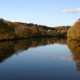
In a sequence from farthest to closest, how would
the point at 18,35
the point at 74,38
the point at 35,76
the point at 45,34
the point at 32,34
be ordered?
1. the point at 45,34
2. the point at 32,34
3. the point at 18,35
4. the point at 74,38
5. the point at 35,76

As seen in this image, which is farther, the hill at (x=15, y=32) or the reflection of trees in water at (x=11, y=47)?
the hill at (x=15, y=32)

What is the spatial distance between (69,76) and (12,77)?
16.5 feet

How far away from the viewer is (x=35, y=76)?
23547mm

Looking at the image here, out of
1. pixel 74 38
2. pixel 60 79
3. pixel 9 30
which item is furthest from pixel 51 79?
pixel 74 38

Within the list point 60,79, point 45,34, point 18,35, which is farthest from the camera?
point 45,34

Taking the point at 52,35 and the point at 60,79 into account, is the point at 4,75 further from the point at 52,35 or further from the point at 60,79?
the point at 52,35

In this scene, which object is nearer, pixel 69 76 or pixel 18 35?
pixel 69 76

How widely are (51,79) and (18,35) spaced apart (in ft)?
267

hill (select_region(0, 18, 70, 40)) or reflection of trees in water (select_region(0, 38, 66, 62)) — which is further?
hill (select_region(0, 18, 70, 40))

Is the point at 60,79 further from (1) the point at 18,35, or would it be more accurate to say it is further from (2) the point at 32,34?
(2) the point at 32,34

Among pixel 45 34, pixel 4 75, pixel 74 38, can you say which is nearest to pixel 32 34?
pixel 45 34

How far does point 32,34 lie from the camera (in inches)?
5049

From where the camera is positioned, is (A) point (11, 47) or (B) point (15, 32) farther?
(B) point (15, 32)

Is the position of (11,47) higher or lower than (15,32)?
lower
